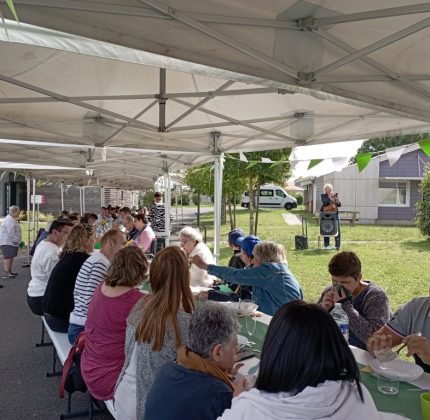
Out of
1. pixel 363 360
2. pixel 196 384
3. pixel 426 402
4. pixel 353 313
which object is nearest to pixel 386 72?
pixel 353 313

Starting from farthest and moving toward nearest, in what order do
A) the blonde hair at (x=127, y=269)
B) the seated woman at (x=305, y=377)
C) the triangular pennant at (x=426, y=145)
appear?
the triangular pennant at (x=426, y=145)
the blonde hair at (x=127, y=269)
the seated woman at (x=305, y=377)

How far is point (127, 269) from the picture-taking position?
2.88 meters

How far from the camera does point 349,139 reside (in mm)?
5203

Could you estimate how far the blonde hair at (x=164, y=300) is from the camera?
2242 mm

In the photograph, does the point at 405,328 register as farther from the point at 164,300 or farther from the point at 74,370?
the point at 74,370

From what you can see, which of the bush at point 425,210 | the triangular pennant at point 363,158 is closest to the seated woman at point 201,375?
the triangular pennant at point 363,158

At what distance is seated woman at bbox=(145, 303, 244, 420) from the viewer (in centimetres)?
167

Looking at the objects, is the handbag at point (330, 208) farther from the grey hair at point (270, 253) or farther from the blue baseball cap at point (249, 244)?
the grey hair at point (270, 253)

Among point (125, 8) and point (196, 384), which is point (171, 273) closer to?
point (196, 384)

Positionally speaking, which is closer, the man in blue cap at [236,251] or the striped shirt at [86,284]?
the striped shirt at [86,284]

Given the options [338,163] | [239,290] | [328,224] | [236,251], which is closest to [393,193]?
[328,224]

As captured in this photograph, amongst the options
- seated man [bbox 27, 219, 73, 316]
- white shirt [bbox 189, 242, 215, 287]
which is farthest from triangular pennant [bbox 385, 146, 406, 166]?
seated man [bbox 27, 219, 73, 316]

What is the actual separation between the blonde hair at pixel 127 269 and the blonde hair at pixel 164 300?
346mm

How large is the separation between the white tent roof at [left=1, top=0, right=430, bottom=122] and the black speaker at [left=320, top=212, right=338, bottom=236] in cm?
949
